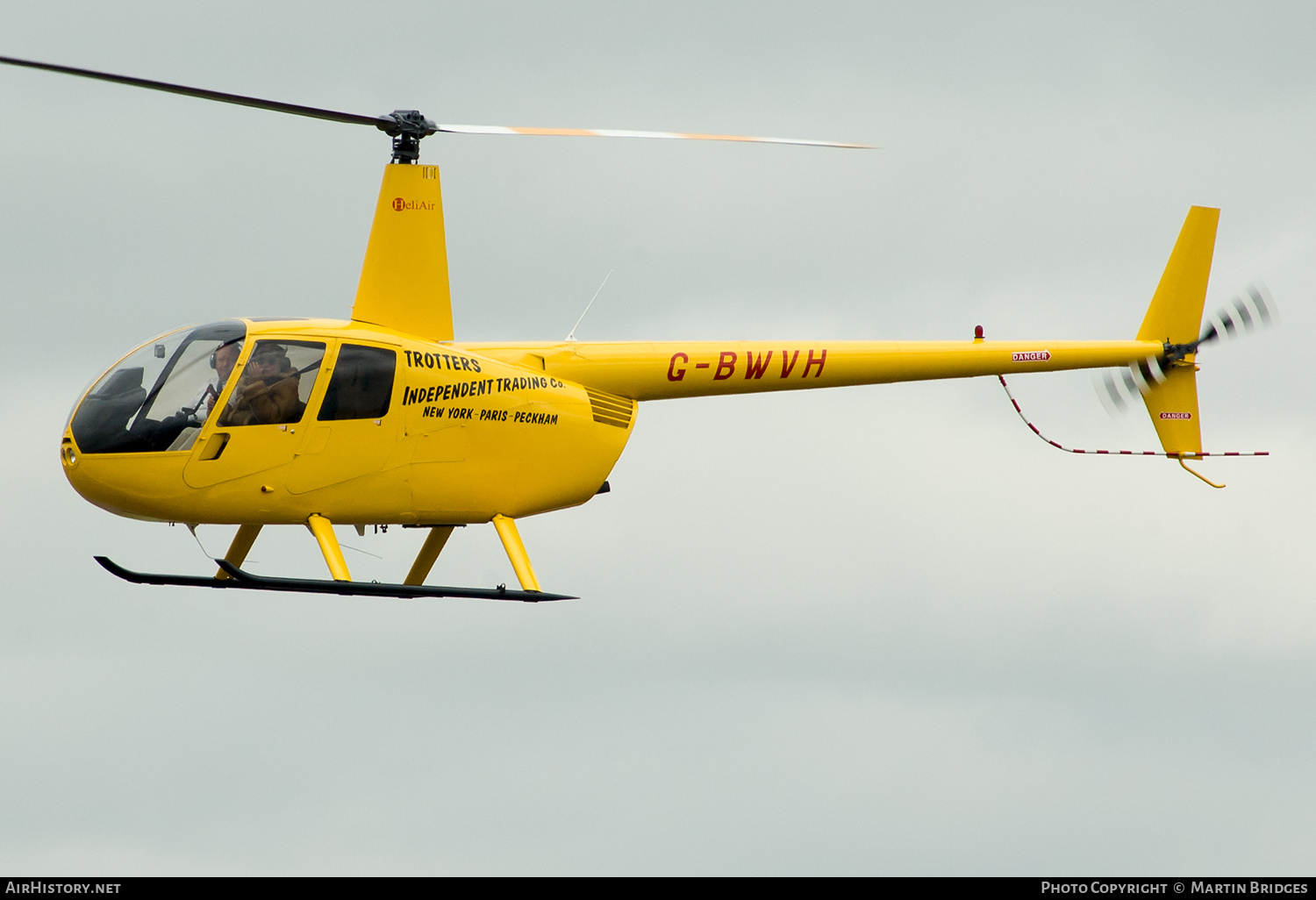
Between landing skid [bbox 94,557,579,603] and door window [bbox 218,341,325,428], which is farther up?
door window [bbox 218,341,325,428]

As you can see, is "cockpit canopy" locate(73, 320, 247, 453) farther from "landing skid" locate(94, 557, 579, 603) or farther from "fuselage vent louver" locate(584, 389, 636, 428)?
"fuselage vent louver" locate(584, 389, 636, 428)

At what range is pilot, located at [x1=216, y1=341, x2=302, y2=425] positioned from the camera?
1822cm

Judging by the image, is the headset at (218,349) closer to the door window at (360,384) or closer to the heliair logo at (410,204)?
the door window at (360,384)

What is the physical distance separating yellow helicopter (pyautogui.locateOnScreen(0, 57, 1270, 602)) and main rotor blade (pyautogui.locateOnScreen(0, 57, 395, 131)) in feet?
0.07

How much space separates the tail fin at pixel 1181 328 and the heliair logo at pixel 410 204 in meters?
10.4

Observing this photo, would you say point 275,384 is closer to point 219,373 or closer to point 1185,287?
point 219,373

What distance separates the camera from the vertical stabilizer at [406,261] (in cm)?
1986

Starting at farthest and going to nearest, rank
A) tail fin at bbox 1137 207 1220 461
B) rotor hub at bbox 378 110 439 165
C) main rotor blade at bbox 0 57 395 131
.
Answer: tail fin at bbox 1137 207 1220 461, rotor hub at bbox 378 110 439 165, main rotor blade at bbox 0 57 395 131

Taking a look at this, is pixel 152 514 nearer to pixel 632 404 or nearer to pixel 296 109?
pixel 296 109

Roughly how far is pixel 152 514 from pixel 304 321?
2.48 m

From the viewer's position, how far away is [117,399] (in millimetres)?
18062

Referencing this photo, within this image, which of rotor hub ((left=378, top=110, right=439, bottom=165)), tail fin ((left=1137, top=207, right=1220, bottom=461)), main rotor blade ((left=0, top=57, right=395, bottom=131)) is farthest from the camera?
tail fin ((left=1137, top=207, right=1220, bottom=461))

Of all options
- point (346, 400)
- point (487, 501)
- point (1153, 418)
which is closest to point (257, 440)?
point (346, 400)

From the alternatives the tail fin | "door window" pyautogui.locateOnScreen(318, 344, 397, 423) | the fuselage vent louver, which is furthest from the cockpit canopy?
the tail fin
